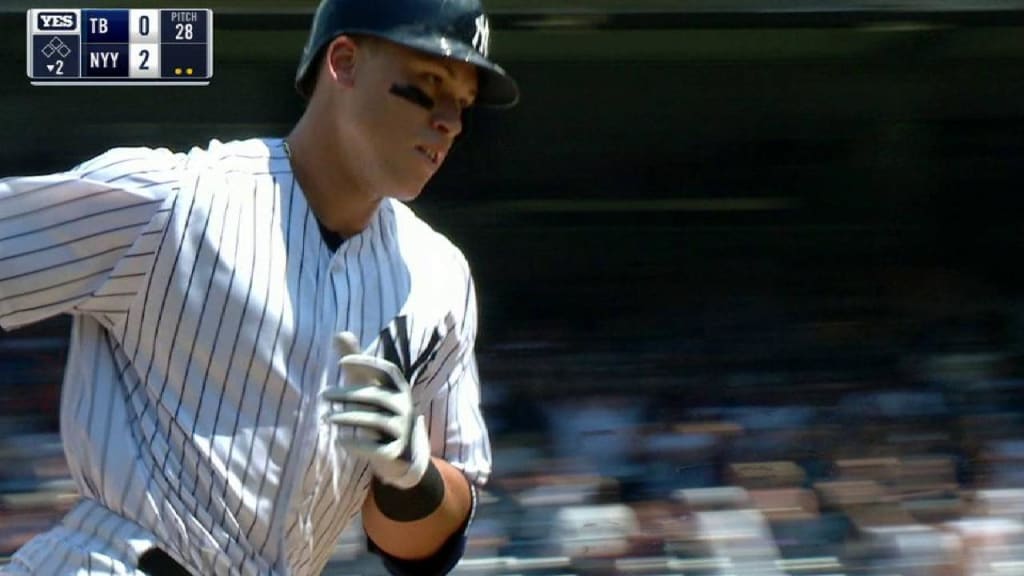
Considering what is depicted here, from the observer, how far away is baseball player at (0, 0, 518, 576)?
1.76 m

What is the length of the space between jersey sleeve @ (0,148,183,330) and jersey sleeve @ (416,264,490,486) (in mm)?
339

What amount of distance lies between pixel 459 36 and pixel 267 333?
0.37 meters

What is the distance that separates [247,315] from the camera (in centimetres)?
179

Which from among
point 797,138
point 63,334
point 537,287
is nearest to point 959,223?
point 797,138

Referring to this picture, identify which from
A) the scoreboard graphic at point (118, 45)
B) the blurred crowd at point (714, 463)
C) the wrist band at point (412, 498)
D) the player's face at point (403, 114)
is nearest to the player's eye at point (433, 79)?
the player's face at point (403, 114)

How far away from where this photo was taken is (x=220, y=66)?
16.8ft

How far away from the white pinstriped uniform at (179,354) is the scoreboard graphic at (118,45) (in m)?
3.02

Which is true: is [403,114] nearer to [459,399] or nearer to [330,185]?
[330,185]

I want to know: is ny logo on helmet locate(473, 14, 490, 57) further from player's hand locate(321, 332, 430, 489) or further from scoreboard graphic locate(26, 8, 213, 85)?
scoreboard graphic locate(26, 8, 213, 85)

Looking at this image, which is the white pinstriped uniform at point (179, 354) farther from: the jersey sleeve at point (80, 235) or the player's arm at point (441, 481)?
the player's arm at point (441, 481)

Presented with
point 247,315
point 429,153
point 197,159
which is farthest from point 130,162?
point 429,153

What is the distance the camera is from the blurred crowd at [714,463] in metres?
4.51

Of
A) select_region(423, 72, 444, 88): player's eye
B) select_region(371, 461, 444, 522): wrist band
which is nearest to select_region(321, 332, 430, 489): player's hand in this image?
select_region(371, 461, 444, 522): wrist band

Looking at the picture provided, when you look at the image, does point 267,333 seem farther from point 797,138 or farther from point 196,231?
point 797,138
